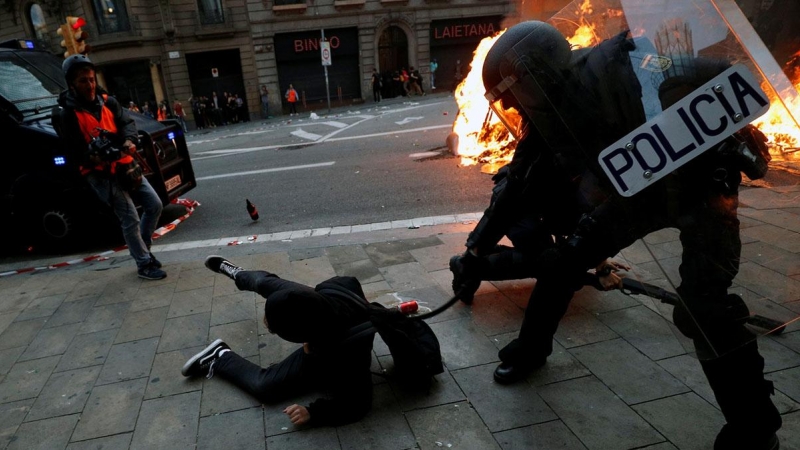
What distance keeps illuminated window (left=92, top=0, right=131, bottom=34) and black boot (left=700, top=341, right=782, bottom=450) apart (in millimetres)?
27392

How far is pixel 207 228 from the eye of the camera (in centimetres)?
703

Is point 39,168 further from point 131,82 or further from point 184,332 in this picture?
point 131,82

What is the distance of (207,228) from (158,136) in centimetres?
146

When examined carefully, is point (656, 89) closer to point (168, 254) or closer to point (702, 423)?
point (702, 423)

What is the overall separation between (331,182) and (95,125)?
4.63 meters

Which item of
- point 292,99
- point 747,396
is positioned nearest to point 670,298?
point 747,396

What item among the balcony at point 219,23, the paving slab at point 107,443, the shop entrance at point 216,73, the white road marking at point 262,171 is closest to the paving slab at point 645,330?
Result: the paving slab at point 107,443

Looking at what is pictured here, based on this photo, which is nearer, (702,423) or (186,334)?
(702,423)

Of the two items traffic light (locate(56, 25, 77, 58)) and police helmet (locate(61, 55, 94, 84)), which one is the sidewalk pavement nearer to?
police helmet (locate(61, 55, 94, 84))

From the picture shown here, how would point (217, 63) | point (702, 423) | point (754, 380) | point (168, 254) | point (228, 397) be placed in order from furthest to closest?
point (217, 63)
point (168, 254)
point (228, 397)
point (702, 423)
point (754, 380)

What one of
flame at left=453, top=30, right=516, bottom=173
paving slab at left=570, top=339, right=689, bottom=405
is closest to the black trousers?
paving slab at left=570, top=339, right=689, bottom=405

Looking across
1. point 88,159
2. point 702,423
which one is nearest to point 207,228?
point 88,159

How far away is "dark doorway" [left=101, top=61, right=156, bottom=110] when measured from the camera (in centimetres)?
2398

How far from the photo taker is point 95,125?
453cm
